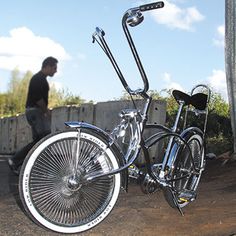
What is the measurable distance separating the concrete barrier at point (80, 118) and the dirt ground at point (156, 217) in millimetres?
758

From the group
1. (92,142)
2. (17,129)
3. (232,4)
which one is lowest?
(17,129)

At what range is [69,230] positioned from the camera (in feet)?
13.6

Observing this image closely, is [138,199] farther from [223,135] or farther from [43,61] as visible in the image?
Result: [223,135]

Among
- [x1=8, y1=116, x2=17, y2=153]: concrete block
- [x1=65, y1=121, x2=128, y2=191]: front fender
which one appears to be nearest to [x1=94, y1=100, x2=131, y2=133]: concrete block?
[x1=65, y1=121, x2=128, y2=191]: front fender

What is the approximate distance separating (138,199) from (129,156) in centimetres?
Result: 136

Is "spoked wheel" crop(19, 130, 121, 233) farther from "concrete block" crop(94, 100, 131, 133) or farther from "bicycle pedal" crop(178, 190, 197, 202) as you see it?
"concrete block" crop(94, 100, 131, 133)

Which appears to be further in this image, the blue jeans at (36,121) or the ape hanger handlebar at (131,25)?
the blue jeans at (36,121)

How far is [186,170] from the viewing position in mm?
5367

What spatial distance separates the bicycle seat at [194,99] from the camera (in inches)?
211

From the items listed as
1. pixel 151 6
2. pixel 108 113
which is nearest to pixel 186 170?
pixel 151 6

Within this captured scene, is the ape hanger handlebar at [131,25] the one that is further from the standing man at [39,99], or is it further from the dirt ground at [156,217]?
the standing man at [39,99]

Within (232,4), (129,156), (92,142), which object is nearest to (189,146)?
(129,156)

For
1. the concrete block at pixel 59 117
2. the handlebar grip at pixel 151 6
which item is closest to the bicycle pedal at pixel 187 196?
the handlebar grip at pixel 151 6

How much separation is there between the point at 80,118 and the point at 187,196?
7653mm
